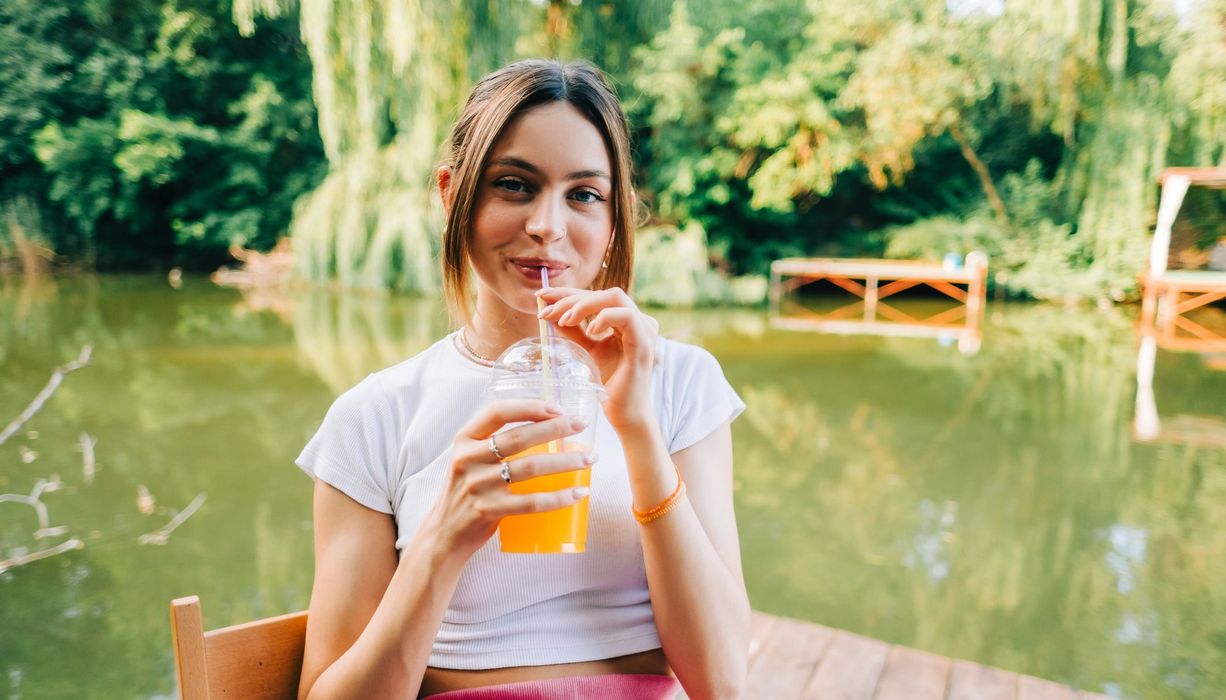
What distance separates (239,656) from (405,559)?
26 centimetres

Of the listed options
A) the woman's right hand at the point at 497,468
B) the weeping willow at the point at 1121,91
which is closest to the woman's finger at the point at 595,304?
the woman's right hand at the point at 497,468

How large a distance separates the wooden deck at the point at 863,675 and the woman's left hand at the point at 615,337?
1302 millimetres

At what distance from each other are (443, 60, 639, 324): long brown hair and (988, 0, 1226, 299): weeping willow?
454 inches

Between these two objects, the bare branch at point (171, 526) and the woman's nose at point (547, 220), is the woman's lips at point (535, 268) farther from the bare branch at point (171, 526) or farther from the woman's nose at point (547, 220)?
the bare branch at point (171, 526)

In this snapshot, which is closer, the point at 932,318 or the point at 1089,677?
the point at 1089,677

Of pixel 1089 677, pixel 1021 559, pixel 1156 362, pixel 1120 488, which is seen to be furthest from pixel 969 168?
pixel 1089 677

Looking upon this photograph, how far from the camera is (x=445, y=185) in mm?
1245

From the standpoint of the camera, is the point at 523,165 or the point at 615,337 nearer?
the point at 615,337

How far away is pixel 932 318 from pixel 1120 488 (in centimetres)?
712

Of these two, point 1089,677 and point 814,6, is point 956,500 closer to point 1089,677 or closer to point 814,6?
point 1089,677

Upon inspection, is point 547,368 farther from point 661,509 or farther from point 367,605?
point 367,605

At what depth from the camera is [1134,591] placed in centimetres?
→ 326

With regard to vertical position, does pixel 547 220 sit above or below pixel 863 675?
above

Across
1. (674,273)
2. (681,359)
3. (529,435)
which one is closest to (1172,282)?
(674,273)
